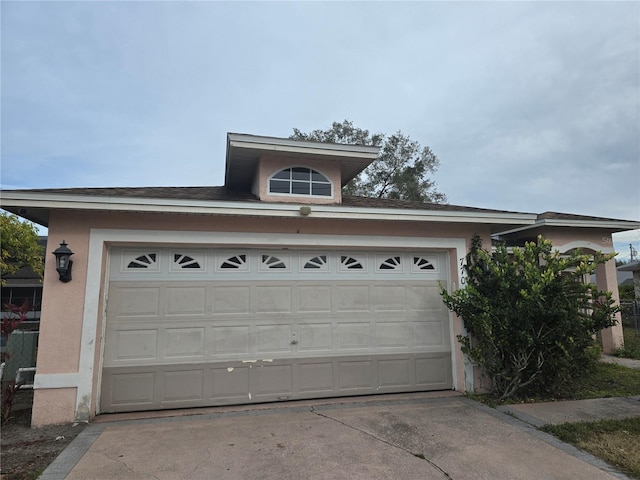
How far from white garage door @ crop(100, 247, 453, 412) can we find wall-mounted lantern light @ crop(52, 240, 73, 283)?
1.98ft

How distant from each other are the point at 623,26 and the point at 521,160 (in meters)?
8.39

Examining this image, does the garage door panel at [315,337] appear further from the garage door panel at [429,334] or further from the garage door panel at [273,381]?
the garage door panel at [429,334]

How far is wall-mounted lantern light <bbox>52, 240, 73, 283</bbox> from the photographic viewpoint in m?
4.58

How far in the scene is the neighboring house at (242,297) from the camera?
4.70 metres

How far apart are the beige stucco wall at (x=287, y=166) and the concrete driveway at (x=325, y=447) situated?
11.5ft

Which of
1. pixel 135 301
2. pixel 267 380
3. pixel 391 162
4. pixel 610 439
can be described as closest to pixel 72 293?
pixel 135 301

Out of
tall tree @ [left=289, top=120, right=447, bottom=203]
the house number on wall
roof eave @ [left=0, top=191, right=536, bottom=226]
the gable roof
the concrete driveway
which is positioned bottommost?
the concrete driveway

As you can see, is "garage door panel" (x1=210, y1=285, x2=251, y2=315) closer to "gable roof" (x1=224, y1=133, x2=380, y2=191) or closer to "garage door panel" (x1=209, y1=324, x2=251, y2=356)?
"garage door panel" (x1=209, y1=324, x2=251, y2=356)

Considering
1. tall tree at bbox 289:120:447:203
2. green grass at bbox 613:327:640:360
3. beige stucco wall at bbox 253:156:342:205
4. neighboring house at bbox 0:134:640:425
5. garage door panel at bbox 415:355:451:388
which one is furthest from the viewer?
tall tree at bbox 289:120:447:203

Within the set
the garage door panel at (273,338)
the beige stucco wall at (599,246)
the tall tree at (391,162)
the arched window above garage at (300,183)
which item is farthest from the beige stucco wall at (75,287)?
the tall tree at (391,162)

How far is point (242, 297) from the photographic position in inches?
214

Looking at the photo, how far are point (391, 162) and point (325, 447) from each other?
18177 millimetres

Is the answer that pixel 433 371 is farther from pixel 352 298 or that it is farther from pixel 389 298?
pixel 352 298

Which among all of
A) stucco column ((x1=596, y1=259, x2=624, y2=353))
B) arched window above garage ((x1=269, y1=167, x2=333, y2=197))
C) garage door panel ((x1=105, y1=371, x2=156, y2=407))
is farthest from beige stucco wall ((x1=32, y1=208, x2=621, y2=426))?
stucco column ((x1=596, y1=259, x2=624, y2=353))
